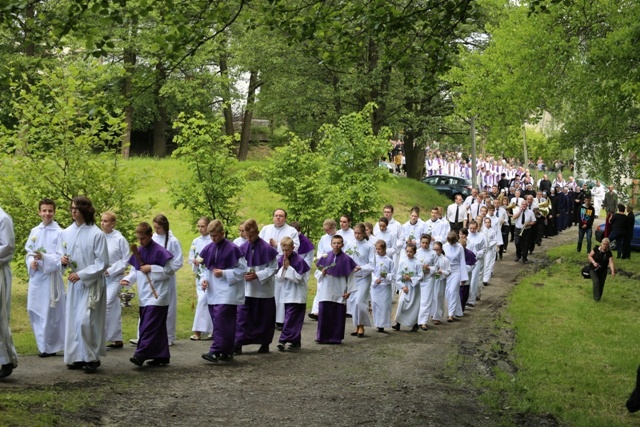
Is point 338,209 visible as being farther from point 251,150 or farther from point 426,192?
point 251,150

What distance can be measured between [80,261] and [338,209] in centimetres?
1459

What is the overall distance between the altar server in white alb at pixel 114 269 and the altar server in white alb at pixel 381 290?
531cm

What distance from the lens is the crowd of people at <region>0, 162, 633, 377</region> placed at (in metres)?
12.4

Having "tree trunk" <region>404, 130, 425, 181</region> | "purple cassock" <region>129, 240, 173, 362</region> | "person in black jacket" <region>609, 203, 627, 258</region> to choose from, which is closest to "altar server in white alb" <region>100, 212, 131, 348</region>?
"purple cassock" <region>129, 240, 173, 362</region>

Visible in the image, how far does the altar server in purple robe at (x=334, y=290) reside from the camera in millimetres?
16484

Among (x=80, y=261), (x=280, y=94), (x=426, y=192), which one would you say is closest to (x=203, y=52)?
(x=280, y=94)

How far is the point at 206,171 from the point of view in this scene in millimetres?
22125

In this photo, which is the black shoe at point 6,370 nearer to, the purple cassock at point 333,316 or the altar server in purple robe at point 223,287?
the altar server in purple robe at point 223,287

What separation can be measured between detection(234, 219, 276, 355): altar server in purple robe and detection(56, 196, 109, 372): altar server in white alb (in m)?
2.84

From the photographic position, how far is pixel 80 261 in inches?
487

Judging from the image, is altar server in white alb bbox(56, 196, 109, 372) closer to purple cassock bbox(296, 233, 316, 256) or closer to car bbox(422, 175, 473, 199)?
purple cassock bbox(296, 233, 316, 256)

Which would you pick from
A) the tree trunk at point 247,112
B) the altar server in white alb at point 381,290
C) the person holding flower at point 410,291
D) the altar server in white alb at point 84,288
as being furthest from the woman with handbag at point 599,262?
the tree trunk at point 247,112

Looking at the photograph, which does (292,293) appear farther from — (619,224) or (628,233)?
(628,233)

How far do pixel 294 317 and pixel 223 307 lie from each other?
1.91m
